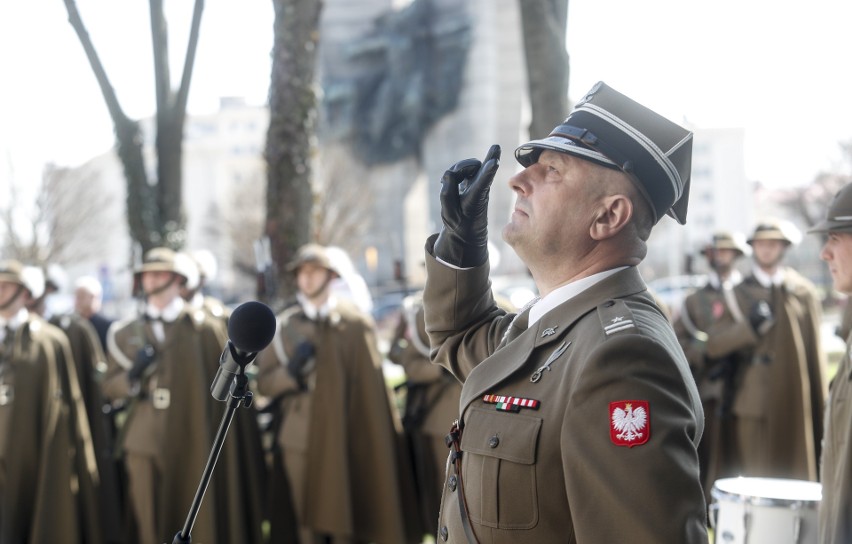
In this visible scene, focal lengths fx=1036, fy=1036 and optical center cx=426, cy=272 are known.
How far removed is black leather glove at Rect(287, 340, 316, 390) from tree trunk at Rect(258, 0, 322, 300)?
170 centimetres

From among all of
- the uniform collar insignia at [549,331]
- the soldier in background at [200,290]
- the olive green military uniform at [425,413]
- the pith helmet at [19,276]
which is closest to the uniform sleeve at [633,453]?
the uniform collar insignia at [549,331]

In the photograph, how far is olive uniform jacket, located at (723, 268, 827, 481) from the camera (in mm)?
8367

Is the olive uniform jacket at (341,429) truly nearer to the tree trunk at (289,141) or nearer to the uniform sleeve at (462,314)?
the tree trunk at (289,141)

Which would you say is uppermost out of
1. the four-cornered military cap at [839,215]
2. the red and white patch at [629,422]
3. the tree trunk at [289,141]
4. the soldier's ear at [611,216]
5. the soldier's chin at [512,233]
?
the tree trunk at [289,141]

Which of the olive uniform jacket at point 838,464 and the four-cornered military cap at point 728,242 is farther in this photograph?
the four-cornered military cap at point 728,242

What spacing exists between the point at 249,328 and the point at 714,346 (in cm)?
651

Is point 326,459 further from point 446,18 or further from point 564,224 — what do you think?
point 446,18

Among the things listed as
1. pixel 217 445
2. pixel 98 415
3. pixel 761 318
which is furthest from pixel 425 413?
pixel 217 445

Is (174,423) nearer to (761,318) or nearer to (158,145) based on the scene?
(761,318)

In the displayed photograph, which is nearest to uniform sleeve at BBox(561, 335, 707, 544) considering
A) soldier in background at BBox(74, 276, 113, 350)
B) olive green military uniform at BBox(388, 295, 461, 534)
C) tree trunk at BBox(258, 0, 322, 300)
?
olive green military uniform at BBox(388, 295, 461, 534)

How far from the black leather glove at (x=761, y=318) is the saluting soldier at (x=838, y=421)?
380 cm

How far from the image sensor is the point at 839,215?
4.52 m

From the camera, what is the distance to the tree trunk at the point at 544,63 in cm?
789

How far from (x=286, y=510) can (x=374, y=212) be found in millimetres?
Answer: 37012
